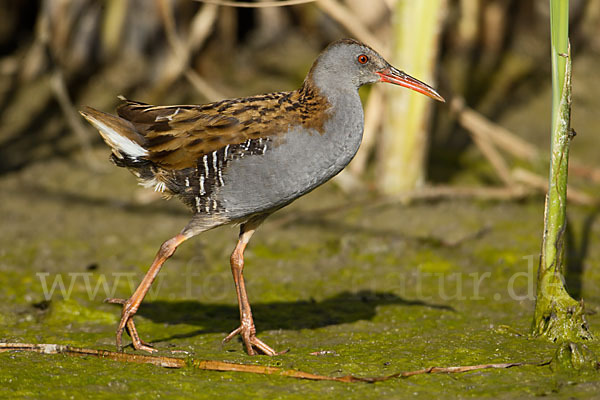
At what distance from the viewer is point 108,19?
8375mm

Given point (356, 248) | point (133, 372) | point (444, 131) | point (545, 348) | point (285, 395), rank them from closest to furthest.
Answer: point (285, 395)
point (133, 372)
point (545, 348)
point (356, 248)
point (444, 131)

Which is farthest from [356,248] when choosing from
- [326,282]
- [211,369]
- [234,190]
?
[211,369]

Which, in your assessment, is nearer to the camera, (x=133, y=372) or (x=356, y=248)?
(x=133, y=372)

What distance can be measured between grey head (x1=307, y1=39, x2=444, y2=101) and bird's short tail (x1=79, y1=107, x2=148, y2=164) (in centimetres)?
92

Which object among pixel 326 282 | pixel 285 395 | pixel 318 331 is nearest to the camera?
pixel 285 395

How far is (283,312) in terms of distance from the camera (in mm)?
4871

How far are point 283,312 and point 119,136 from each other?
144 cm

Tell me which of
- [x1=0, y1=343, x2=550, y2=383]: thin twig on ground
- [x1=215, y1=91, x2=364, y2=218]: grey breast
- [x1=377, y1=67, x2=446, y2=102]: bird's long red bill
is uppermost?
[x1=377, y1=67, x2=446, y2=102]: bird's long red bill

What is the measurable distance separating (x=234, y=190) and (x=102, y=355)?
966mm

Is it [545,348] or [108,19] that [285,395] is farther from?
[108,19]

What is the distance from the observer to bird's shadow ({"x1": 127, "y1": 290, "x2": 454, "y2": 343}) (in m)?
4.66

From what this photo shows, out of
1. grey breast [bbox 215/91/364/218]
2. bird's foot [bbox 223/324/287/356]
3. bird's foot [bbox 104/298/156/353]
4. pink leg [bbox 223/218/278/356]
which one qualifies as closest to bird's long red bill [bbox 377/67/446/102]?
grey breast [bbox 215/91/364/218]

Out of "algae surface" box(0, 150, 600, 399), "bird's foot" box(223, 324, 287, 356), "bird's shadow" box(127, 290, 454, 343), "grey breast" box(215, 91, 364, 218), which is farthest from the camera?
"bird's shadow" box(127, 290, 454, 343)

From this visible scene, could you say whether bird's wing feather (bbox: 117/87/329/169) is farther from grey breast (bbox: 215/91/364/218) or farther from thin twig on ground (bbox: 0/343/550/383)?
thin twig on ground (bbox: 0/343/550/383)
